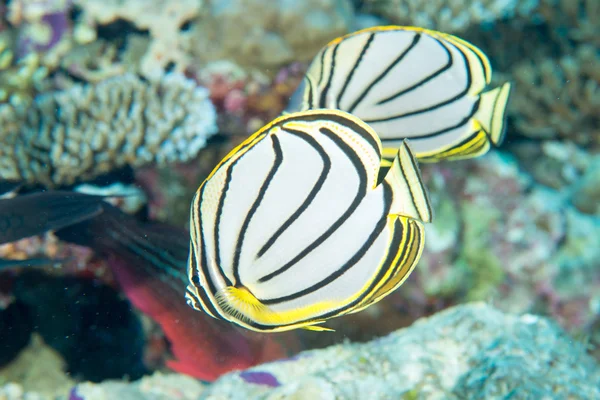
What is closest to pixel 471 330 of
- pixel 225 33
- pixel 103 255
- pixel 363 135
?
pixel 363 135

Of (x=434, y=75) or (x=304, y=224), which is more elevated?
(x=434, y=75)

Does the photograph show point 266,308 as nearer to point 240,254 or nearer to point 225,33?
point 240,254

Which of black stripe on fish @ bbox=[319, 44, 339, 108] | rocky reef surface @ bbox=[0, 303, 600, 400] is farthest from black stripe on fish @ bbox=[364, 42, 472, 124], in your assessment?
rocky reef surface @ bbox=[0, 303, 600, 400]

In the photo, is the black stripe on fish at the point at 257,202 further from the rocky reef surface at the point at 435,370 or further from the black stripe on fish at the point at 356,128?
the rocky reef surface at the point at 435,370

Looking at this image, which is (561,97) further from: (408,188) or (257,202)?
(257,202)

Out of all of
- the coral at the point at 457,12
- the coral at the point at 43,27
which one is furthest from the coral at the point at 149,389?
the coral at the point at 457,12

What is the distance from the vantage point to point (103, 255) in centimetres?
297

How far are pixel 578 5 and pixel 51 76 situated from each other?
198 inches

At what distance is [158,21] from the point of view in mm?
4070

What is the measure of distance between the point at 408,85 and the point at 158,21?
2.67 meters

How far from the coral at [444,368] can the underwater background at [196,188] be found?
1 centimetres

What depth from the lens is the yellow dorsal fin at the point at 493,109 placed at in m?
2.40

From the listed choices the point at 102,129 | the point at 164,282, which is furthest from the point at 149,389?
the point at 102,129

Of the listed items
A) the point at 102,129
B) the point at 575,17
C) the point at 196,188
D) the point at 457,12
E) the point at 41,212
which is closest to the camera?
the point at 41,212
